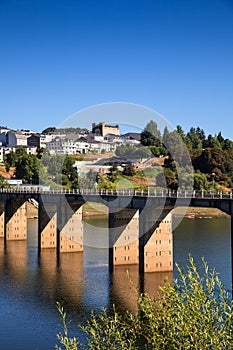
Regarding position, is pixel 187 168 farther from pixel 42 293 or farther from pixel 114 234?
pixel 42 293

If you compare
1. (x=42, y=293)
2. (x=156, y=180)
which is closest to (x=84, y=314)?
(x=42, y=293)

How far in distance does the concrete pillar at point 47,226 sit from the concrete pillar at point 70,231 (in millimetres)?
2628

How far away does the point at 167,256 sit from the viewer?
204 ft

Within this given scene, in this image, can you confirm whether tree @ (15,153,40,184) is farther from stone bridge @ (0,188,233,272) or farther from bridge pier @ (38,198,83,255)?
stone bridge @ (0,188,233,272)

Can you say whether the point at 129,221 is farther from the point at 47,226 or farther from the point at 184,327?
the point at 184,327

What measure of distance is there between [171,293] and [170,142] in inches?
6022

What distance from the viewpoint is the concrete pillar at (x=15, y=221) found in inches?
3619

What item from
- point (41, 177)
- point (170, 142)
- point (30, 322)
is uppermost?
point (170, 142)

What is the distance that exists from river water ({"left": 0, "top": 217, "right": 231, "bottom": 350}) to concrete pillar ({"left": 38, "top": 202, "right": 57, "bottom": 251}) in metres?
2.19

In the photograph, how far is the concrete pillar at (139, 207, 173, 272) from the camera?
6116 centimetres

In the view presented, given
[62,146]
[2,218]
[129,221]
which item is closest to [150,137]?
[62,146]

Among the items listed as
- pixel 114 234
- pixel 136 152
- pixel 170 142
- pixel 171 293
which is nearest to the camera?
pixel 171 293

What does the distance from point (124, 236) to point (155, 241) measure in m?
5.50

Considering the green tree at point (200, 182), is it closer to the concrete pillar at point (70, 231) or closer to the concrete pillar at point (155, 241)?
the concrete pillar at point (70, 231)
